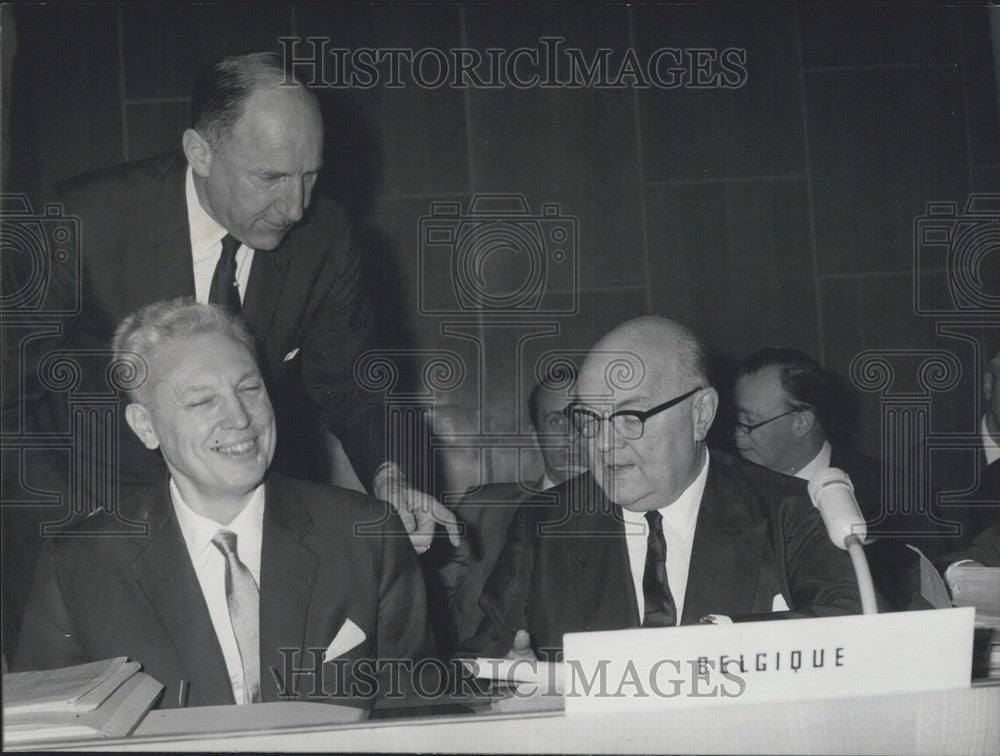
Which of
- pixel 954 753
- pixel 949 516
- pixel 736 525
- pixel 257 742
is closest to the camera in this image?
pixel 257 742

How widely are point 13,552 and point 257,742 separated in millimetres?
519

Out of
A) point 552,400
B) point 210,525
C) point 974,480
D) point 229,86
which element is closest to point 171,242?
point 229,86

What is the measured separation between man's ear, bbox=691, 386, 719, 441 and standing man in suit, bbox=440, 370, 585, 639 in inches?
8.3

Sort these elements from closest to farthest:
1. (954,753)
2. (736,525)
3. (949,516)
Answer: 1. (954,753)
2. (736,525)
3. (949,516)

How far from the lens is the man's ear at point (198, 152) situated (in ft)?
5.90

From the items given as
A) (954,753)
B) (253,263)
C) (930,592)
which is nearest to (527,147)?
(253,263)

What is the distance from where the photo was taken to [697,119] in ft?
6.46

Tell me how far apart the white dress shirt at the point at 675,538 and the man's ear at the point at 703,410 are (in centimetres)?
7

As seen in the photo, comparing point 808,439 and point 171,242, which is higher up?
point 171,242

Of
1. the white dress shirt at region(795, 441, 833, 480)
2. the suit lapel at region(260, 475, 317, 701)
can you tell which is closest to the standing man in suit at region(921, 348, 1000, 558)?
the white dress shirt at region(795, 441, 833, 480)

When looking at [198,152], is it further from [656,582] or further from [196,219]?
[656,582]

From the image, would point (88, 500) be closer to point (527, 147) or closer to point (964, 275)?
point (527, 147)

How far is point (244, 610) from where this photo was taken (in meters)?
1.75

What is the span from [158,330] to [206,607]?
1.48 feet
